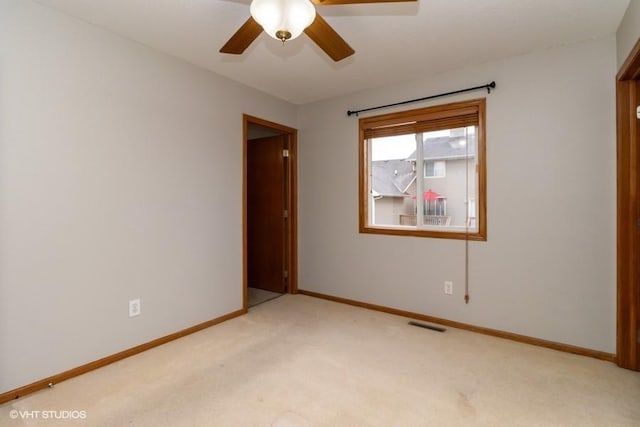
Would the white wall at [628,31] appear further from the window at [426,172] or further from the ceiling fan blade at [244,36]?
the ceiling fan blade at [244,36]

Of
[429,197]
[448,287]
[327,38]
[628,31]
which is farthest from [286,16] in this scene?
[448,287]

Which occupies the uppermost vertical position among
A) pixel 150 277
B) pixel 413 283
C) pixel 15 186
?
pixel 15 186

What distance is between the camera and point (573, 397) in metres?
1.87

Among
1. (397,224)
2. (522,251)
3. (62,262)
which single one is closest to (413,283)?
(397,224)

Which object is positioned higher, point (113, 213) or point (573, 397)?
point (113, 213)

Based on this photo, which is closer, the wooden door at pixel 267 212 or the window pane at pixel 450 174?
the window pane at pixel 450 174

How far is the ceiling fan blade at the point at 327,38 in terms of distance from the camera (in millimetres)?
1602

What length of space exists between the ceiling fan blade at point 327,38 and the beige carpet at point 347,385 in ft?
6.58

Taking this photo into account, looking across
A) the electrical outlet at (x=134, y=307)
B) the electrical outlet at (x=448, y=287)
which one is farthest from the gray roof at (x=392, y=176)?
the electrical outlet at (x=134, y=307)

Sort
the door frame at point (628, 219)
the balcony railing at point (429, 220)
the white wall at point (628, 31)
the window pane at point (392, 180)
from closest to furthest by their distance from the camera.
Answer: the white wall at point (628, 31), the door frame at point (628, 219), the balcony railing at point (429, 220), the window pane at point (392, 180)

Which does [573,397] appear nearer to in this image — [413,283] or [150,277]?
[413,283]

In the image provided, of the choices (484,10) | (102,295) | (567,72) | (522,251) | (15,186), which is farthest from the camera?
(522,251)

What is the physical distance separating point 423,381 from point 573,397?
2.75ft

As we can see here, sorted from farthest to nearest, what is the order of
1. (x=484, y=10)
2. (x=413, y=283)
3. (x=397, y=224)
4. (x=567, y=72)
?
1. (x=397, y=224)
2. (x=413, y=283)
3. (x=567, y=72)
4. (x=484, y=10)
